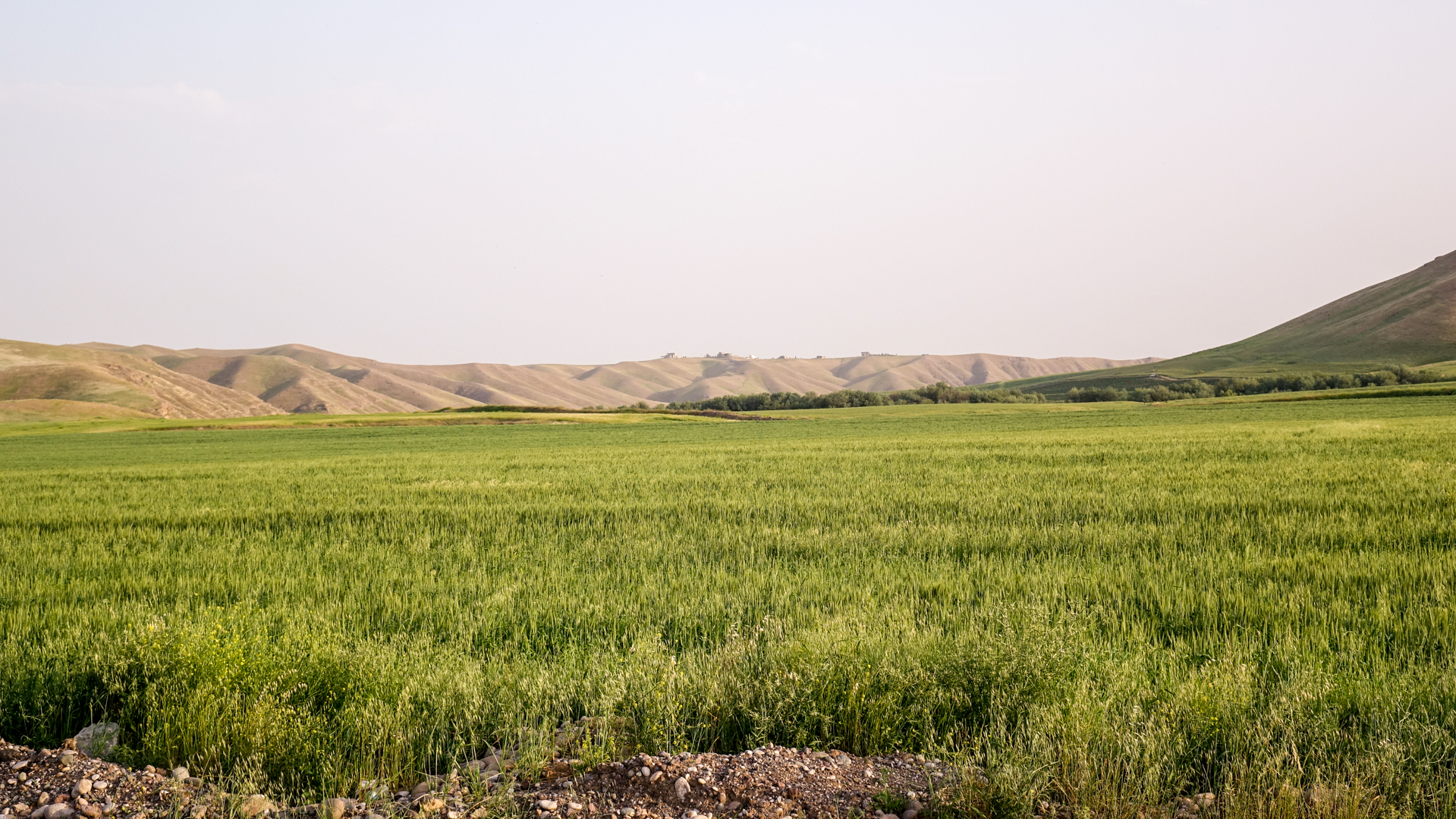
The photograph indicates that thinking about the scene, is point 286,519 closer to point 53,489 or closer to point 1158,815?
point 53,489

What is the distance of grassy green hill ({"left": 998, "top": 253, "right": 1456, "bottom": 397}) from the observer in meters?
154

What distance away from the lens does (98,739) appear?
454 centimetres

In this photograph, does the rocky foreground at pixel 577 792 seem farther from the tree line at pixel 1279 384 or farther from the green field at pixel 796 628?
the tree line at pixel 1279 384

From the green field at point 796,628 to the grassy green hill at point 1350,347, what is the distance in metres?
150

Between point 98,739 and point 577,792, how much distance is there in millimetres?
2968

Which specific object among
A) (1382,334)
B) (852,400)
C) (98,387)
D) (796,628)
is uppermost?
(1382,334)

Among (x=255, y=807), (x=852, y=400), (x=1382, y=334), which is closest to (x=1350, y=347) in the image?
(x=1382, y=334)

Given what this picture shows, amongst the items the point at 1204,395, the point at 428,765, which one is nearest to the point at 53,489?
the point at 428,765

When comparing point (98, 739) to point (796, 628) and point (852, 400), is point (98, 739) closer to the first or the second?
point (796, 628)

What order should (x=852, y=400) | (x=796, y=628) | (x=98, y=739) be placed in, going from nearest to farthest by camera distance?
(x=98, y=739)
(x=796, y=628)
(x=852, y=400)

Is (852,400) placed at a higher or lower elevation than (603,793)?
higher

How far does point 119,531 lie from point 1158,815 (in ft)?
51.7

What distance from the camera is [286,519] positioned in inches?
578

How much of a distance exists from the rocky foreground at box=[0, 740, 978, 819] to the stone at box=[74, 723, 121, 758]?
400 mm
